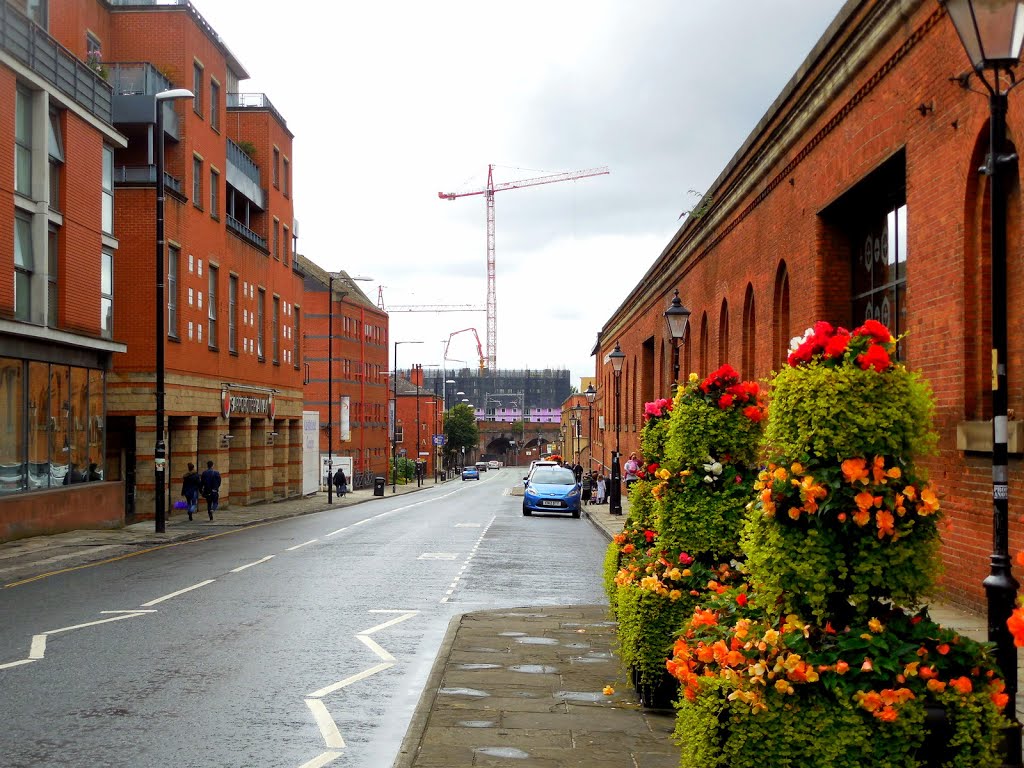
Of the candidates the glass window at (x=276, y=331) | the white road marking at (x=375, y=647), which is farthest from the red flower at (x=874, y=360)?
the glass window at (x=276, y=331)

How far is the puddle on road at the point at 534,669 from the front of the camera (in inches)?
386

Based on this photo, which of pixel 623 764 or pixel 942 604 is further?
pixel 942 604

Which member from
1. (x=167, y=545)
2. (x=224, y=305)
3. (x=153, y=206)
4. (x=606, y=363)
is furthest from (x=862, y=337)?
(x=606, y=363)

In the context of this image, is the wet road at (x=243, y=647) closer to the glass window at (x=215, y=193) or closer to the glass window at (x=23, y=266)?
the glass window at (x=23, y=266)

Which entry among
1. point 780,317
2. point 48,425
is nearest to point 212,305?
point 48,425

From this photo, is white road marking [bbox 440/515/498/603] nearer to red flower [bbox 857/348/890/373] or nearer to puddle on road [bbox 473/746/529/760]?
puddle on road [bbox 473/746/529/760]

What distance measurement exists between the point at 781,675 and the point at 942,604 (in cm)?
895

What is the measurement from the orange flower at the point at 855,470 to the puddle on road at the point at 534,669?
5400 mm

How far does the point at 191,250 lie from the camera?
3756 centimetres

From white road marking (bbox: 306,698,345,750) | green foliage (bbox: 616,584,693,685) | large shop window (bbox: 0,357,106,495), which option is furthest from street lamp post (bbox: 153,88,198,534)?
green foliage (bbox: 616,584,693,685)

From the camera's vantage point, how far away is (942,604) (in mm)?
12883

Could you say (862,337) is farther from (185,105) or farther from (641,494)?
(185,105)

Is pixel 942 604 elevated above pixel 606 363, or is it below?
below

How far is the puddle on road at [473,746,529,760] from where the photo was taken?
704 centimetres
